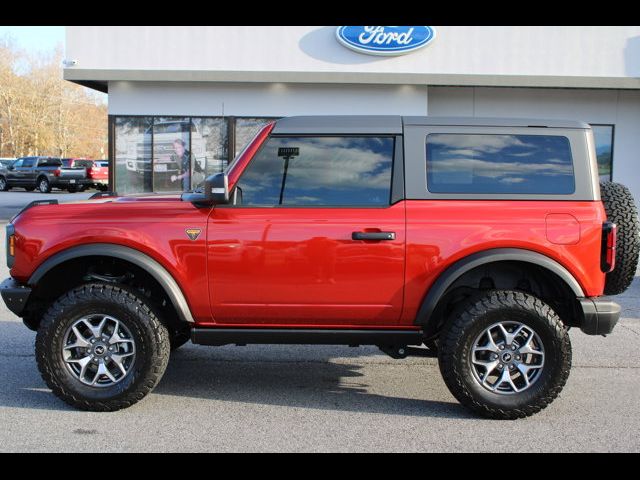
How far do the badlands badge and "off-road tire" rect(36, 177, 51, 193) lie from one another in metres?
30.9

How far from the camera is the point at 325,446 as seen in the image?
12.6 feet

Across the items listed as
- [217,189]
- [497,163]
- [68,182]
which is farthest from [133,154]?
[68,182]

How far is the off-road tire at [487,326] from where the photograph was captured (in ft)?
14.0

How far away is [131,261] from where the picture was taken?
14.1 feet

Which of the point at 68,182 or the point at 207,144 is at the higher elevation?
the point at 207,144

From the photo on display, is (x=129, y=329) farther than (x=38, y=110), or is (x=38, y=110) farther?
(x=38, y=110)

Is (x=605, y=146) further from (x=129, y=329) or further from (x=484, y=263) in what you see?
(x=129, y=329)

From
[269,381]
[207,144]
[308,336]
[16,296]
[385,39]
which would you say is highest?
[385,39]

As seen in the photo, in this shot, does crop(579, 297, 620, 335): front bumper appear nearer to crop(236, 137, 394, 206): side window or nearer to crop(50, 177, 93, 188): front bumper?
crop(236, 137, 394, 206): side window

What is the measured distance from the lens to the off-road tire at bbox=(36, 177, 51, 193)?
3259 cm

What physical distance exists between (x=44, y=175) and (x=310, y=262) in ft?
104

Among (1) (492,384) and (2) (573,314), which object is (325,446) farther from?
(2) (573,314)

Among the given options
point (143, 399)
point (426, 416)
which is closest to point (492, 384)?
point (426, 416)
